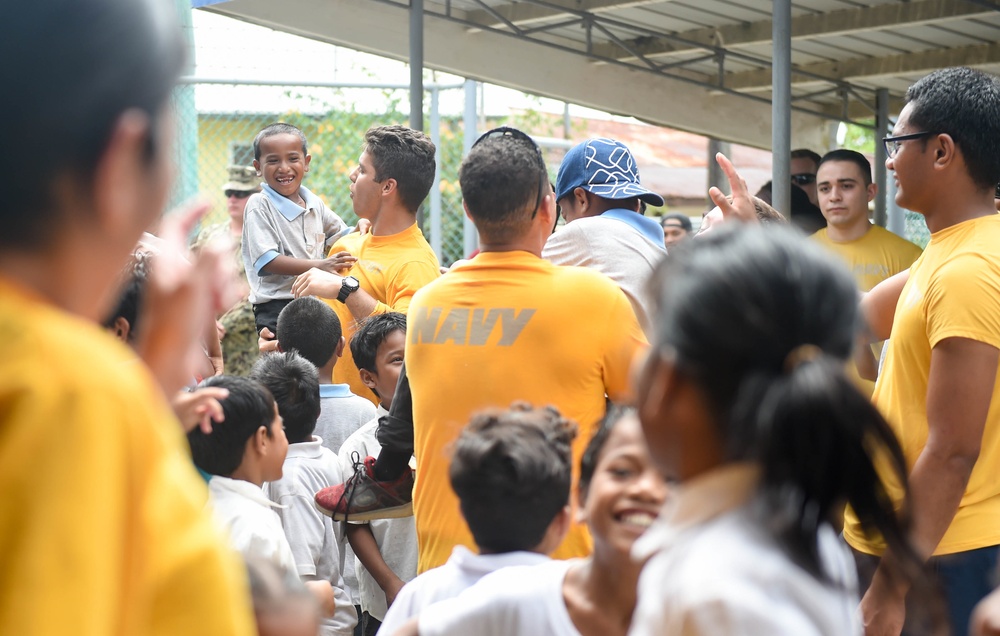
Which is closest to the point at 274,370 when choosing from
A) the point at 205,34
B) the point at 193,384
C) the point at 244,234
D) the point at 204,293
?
the point at 193,384

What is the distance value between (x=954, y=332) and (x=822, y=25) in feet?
20.6

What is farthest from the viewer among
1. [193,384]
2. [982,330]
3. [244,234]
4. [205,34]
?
[205,34]

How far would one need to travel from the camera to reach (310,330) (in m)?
4.96

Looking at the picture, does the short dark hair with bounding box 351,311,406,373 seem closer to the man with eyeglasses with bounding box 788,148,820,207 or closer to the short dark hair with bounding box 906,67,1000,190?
the short dark hair with bounding box 906,67,1000,190

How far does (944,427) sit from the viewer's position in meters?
3.07

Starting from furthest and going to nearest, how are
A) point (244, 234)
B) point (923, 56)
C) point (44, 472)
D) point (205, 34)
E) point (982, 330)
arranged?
1. point (205, 34)
2. point (923, 56)
3. point (244, 234)
4. point (982, 330)
5. point (44, 472)

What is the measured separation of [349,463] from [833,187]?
11.4 ft

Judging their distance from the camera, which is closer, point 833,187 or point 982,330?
point 982,330

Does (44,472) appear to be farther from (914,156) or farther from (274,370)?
(274,370)

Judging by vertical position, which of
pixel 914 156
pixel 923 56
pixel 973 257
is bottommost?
pixel 973 257

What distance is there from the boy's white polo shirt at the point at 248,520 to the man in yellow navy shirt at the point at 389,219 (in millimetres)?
2058

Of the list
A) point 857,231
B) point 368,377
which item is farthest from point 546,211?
point 857,231

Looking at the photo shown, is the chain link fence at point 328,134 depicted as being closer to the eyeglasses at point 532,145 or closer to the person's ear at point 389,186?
the person's ear at point 389,186

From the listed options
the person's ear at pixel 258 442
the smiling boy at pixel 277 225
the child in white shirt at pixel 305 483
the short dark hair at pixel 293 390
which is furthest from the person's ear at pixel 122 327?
the smiling boy at pixel 277 225
